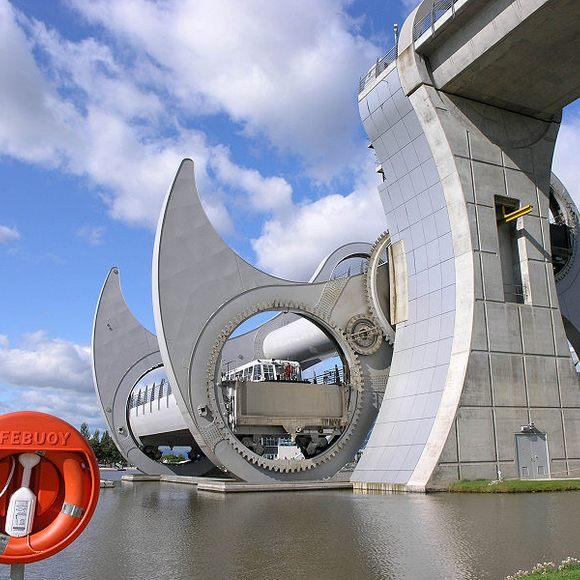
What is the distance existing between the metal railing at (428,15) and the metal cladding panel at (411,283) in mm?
1342

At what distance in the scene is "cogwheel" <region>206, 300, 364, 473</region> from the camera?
20.9 m

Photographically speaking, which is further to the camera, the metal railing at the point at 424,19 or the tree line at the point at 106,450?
the tree line at the point at 106,450

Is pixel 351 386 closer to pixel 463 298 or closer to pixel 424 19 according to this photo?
pixel 463 298

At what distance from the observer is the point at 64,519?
14.2 feet

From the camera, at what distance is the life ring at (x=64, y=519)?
4.20 m

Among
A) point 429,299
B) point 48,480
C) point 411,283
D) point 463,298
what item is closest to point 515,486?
point 463,298

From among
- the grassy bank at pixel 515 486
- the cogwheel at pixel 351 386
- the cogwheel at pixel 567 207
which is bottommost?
the grassy bank at pixel 515 486

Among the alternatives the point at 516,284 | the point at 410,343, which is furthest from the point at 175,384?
the point at 516,284

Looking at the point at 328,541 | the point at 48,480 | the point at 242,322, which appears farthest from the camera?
the point at 242,322

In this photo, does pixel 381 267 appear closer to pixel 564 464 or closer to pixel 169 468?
pixel 564 464

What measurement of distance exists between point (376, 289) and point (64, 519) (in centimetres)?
1999

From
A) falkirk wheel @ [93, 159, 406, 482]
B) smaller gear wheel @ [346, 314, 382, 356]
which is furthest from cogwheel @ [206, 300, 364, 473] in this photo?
smaller gear wheel @ [346, 314, 382, 356]

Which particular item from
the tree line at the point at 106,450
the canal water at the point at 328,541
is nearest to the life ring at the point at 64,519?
the canal water at the point at 328,541

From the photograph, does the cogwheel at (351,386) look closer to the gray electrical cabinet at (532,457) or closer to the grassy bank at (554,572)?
the gray electrical cabinet at (532,457)
